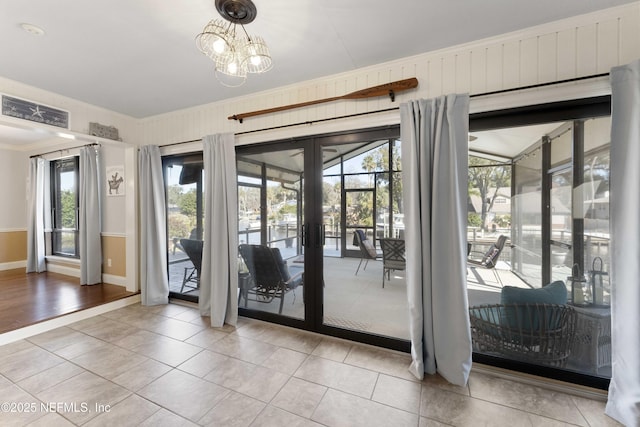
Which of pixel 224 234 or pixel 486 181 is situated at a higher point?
pixel 486 181

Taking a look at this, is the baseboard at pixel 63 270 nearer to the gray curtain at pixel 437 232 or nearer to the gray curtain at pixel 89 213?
the gray curtain at pixel 89 213

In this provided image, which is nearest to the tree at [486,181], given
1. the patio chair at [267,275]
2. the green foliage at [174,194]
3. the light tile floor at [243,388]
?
the light tile floor at [243,388]

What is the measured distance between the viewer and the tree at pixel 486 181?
218cm

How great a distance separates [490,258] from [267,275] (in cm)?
224

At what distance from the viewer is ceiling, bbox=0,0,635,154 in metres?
1.71

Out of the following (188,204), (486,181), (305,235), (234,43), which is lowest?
(305,235)

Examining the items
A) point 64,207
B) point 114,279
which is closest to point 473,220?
point 114,279

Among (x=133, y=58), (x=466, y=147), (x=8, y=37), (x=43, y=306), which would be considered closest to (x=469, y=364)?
(x=466, y=147)

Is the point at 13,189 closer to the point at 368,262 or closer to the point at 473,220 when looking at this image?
the point at 368,262

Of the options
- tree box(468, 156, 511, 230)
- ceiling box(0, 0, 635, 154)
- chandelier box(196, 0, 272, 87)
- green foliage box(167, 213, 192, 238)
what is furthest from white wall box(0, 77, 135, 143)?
tree box(468, 156, 511, 230)

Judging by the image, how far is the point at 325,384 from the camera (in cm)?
199

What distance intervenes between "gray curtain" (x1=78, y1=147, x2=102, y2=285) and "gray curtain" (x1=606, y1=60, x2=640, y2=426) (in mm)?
5872

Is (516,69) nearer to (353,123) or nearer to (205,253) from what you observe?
→ (353,123)

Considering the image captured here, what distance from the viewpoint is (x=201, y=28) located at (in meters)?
1.90
